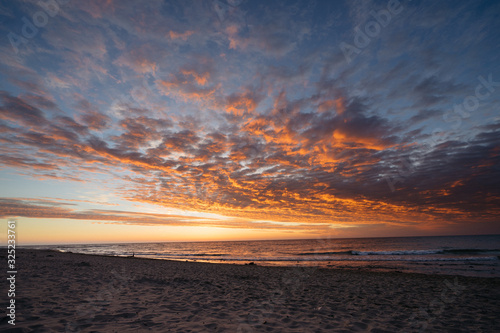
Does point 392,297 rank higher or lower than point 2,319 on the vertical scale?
lower

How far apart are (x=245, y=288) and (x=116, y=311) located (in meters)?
6.49

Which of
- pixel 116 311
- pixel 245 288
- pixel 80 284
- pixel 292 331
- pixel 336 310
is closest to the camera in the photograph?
pixel 292 331

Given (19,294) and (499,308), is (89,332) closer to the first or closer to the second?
(19,294)

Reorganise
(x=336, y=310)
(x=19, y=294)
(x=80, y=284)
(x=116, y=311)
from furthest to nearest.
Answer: (x=80, y=284) → (x=336, y=310) → (x=19, y=294) → (x=116, y=311)

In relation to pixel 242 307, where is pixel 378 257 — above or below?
below

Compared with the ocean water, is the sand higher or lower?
higher

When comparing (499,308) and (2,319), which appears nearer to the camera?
(2,319)

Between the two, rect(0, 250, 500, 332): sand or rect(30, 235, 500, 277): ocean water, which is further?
rect(30, 235, 500, 277): ocean water

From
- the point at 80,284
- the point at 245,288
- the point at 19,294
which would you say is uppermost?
the point at 19,294

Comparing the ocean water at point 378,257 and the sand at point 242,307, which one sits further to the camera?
the ocean water at point 378,257

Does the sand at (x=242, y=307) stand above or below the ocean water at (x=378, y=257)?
above

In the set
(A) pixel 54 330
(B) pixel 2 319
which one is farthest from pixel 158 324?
(B) pixel 2 319

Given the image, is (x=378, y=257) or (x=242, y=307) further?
(x=378, y=257)

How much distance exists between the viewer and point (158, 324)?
620 centimetres
